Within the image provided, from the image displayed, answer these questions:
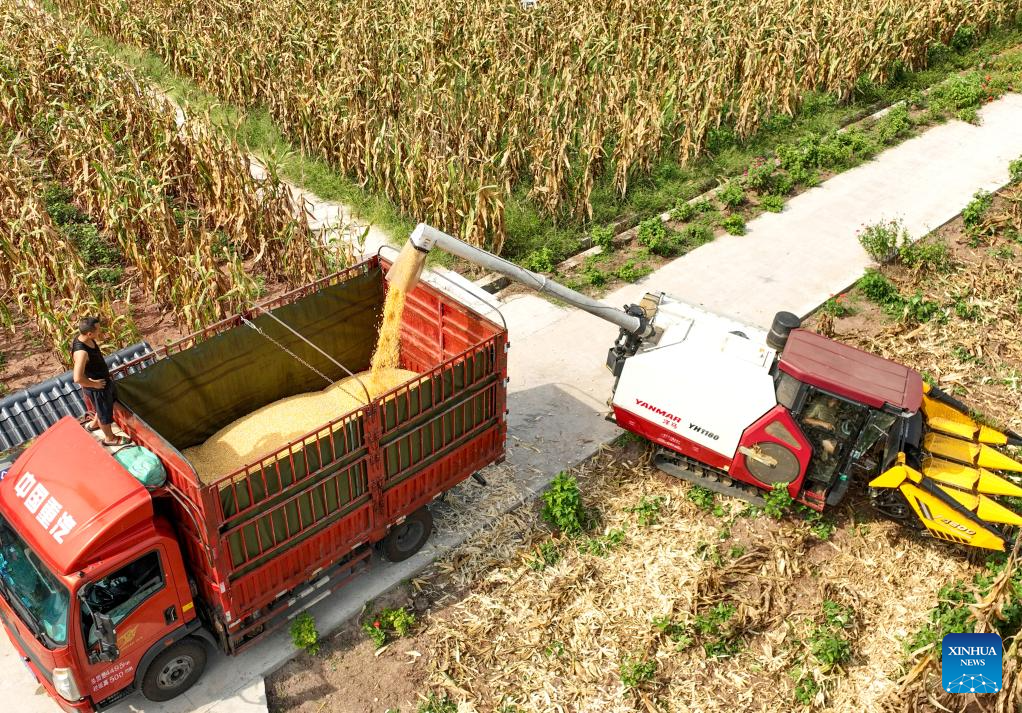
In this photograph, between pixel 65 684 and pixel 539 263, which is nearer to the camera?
pixel 65 684

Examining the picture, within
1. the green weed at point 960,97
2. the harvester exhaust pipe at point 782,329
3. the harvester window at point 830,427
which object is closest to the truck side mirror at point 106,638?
the harvester window at point 830,427

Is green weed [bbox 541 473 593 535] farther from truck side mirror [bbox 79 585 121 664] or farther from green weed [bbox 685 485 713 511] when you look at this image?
truck side mirror [bbox 79 585 121 664]

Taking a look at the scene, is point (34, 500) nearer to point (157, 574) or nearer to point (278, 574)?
point (157, 574)

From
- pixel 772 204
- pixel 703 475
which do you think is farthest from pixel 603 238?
pixel 703 475

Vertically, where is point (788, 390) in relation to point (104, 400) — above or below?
below

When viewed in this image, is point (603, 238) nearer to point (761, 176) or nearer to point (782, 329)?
point (761, 176)

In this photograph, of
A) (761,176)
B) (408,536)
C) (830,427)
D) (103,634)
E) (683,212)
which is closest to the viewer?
(103,634)

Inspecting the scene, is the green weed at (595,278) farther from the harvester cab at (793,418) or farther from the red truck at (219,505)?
the red truck at (219,505)

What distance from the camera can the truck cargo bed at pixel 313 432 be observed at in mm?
7309

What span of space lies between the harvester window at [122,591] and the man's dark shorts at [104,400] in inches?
65.9

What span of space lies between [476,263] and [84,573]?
4.83m

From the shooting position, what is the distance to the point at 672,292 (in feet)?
46.0

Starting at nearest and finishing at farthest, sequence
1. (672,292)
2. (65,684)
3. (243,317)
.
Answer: (65,684) → (243,317) → (672,292)

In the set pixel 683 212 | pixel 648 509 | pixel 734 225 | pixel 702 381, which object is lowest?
pixel 648 509
